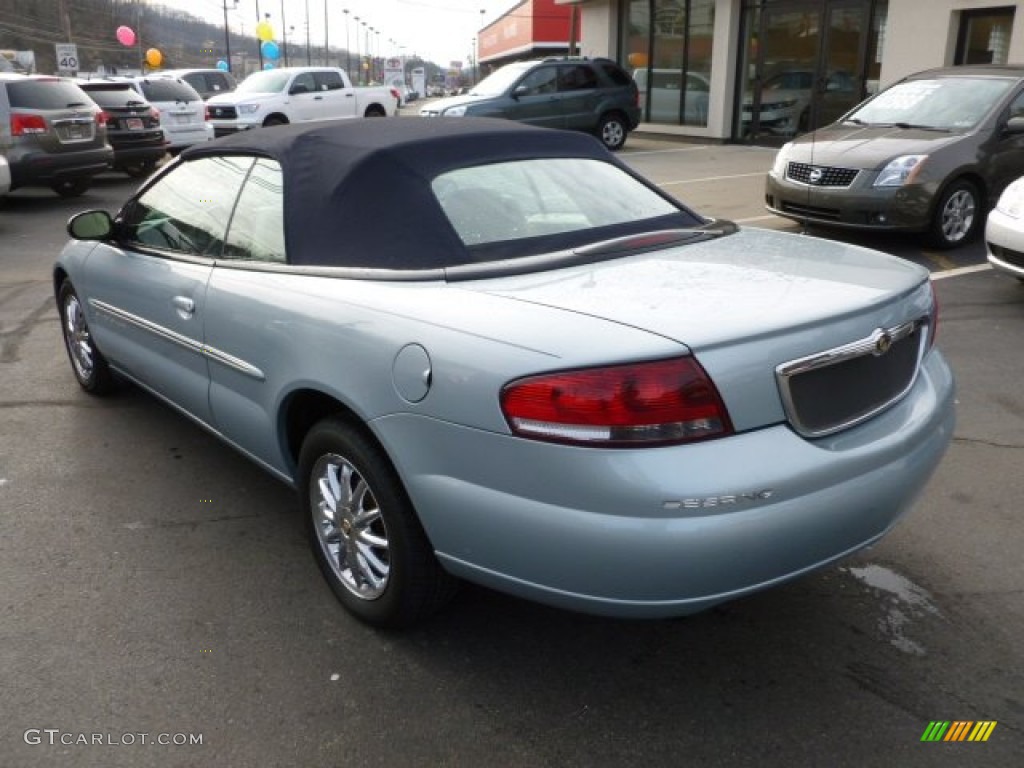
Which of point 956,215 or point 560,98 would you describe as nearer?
point 956,215

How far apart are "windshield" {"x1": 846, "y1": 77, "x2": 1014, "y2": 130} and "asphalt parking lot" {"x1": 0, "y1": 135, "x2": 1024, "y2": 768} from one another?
19.1 feet

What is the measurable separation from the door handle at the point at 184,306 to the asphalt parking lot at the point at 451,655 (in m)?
0.82

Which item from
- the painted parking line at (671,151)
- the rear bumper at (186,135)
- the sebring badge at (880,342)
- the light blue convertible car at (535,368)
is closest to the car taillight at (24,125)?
the rear bumper at (186,135)

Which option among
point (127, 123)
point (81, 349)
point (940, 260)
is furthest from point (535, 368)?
point (127, 123)

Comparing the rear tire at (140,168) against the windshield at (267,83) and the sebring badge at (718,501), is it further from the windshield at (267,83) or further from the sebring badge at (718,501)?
the sebring badge at (718,501)

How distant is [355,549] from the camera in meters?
2.92

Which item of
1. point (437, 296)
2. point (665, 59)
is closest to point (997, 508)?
point (437, 296)

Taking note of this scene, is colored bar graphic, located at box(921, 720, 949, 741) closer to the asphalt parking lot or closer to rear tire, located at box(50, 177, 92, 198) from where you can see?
the asphalt parking lot

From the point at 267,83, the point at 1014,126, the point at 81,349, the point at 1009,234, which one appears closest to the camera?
the point at 81,349

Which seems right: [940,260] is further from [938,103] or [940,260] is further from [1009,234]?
[938,103]

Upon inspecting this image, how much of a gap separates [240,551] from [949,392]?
101 inches

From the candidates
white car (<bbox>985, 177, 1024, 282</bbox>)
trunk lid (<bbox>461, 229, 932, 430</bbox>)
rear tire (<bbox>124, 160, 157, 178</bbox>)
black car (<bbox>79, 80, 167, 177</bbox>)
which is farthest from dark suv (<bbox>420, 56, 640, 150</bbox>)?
trunk lid (<bbox>461, 229, 932, 430</bbox>)

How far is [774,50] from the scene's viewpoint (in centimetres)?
1838

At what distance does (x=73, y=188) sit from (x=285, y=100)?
24.7 feet
